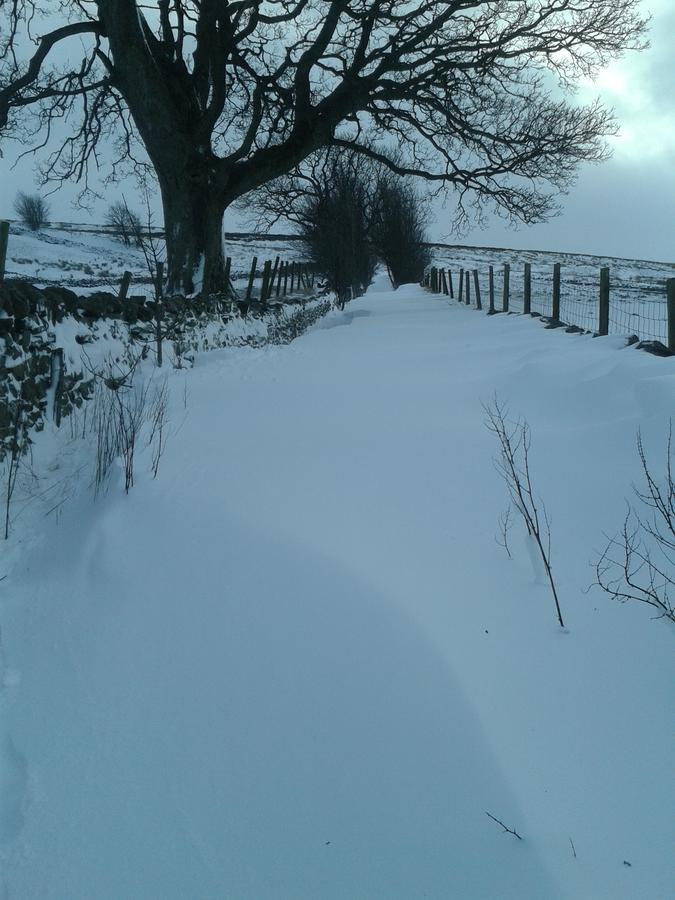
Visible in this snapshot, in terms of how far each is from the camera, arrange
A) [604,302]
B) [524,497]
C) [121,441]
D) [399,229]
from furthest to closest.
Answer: [399,229] < [604,302] < [121,441] < [524,497]

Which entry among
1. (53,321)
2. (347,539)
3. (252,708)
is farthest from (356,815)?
(53,321)

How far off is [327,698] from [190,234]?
1037 centimetres

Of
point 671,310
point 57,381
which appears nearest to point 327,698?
point 57,381

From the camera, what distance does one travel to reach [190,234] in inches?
445

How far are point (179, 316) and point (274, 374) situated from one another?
1498mm

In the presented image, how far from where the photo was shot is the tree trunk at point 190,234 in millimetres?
11203

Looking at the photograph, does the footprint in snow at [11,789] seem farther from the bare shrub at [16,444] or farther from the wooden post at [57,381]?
the wooden post at [57,381]

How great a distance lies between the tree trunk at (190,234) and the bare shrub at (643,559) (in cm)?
905

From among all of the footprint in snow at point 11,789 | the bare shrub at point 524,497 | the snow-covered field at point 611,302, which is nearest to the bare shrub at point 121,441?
the footprint in snow at point 11,789

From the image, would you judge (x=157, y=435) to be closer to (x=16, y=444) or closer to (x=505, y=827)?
(x=16, y=444)

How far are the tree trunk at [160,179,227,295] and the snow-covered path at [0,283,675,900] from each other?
7.54m

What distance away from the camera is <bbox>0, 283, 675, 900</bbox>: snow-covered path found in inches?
75.5

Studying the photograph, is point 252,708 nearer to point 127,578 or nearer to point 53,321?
point 127,578

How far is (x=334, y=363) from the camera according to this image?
32.9 ft
